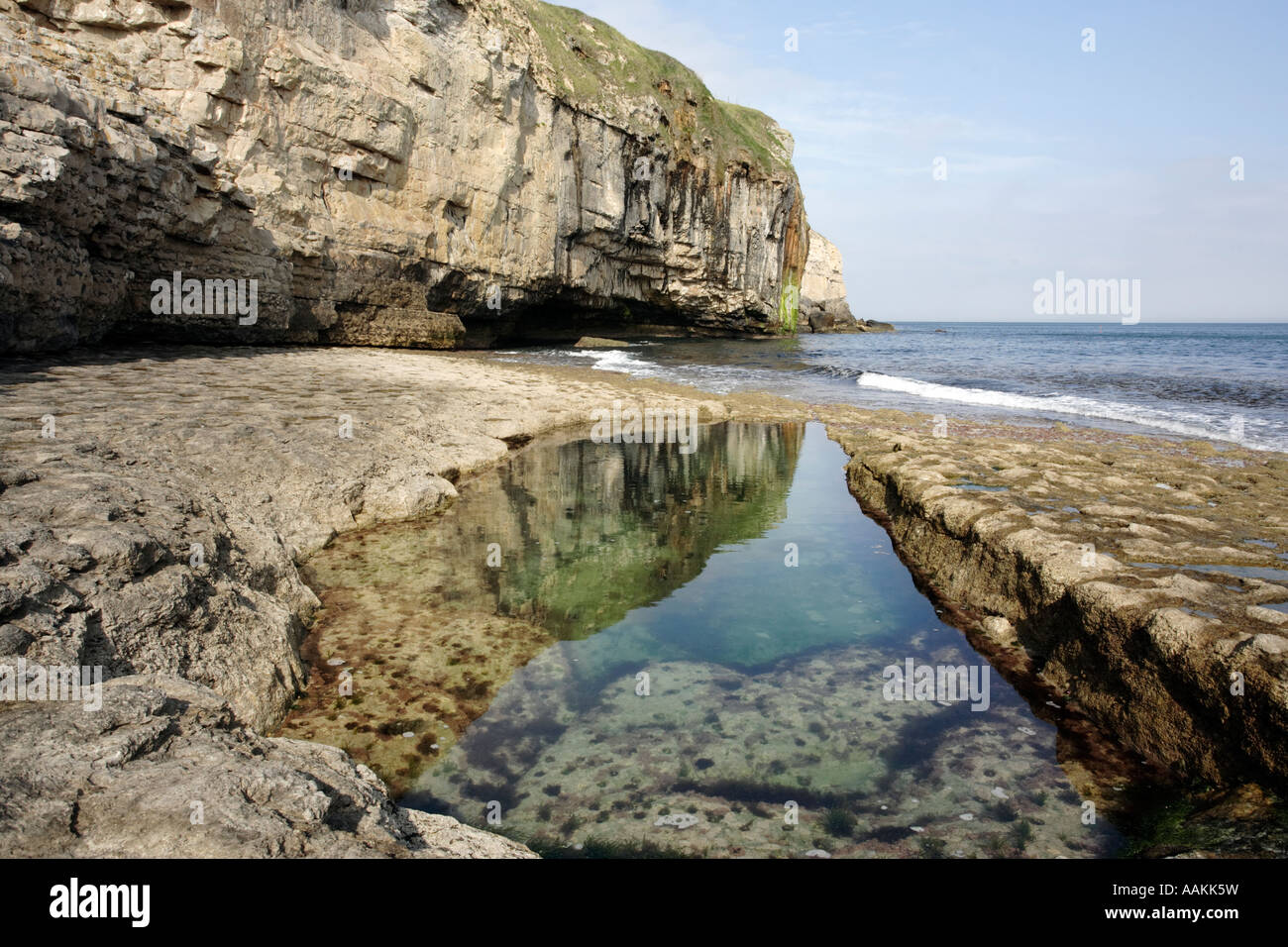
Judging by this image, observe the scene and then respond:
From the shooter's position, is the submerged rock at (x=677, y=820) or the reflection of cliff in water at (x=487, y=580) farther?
the reflection of cliff in water at (x=487, y=580)

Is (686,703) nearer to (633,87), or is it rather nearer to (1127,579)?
(1127,579)

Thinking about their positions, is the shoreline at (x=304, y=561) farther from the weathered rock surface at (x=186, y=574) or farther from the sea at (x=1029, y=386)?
the sea at (x=1029, y=386)

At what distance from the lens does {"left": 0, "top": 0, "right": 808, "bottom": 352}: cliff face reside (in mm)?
9891

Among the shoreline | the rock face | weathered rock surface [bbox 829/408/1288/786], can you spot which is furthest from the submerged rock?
the rock face

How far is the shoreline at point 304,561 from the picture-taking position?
2.33 meters

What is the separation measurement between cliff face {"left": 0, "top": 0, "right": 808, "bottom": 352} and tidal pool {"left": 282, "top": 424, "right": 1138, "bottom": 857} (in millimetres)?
7908

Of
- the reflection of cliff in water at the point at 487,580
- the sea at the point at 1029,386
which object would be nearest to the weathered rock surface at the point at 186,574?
the reflection of cliff in water at the point at 487,580

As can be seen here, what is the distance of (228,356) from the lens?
1213cm

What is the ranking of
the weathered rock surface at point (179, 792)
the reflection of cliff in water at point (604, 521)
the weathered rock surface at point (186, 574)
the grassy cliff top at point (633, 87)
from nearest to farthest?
the weathered rock surface at point (179, 792), the weathered rock surface at point (186, 574), the reflection of cliff in water at point (604, 521), the grassy cliff top at point (633, 87)

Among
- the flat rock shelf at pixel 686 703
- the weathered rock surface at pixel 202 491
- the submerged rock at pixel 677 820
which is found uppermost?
the weathered rock surface at pixel 202 491

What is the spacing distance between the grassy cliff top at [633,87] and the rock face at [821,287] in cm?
2571

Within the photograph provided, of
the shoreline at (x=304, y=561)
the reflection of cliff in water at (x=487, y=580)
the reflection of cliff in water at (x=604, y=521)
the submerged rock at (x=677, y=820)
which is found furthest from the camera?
the reflection of cliff in water at (x=604, y=521)

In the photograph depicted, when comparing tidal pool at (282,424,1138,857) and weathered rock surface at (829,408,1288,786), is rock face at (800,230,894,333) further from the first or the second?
tidal pool at (282,424,1138,857)
